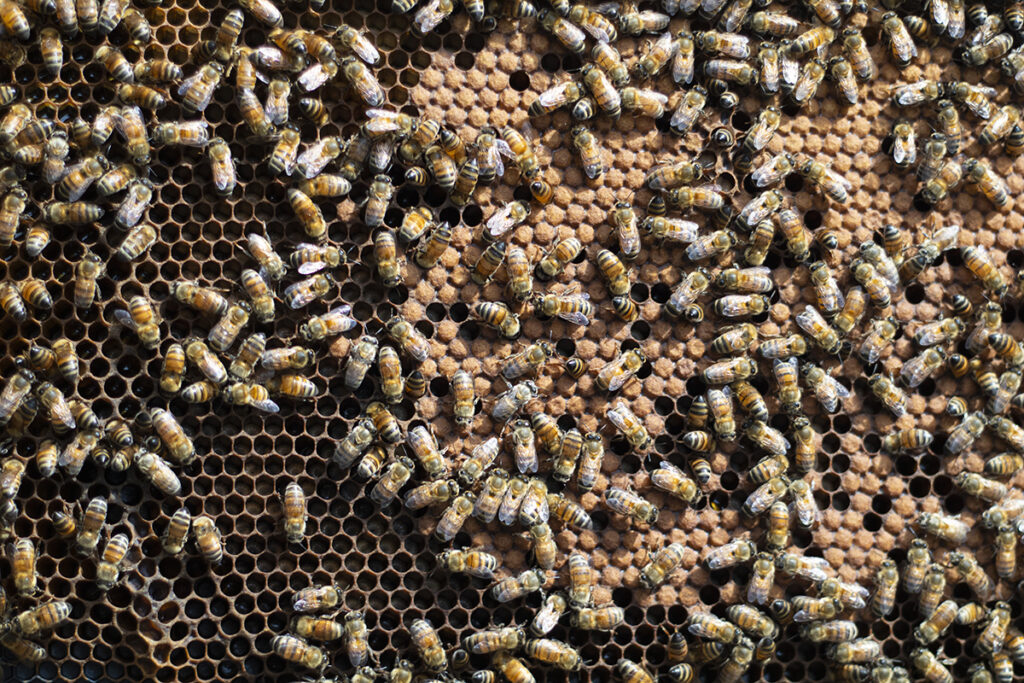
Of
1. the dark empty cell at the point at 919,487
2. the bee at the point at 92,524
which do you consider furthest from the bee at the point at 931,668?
the bee at the point at 92,524

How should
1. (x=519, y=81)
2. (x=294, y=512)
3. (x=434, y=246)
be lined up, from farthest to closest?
(x=519, y=81) < (x=434, y=246) < (x=294, y=512)

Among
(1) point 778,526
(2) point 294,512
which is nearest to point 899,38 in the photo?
(1) point 778,526

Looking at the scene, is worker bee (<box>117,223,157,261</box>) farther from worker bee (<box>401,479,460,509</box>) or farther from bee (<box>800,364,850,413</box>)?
bee (<box>800,364,850,413</box>)

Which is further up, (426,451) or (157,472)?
(426,451)

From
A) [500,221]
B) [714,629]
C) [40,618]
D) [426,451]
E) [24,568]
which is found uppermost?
[500,221]

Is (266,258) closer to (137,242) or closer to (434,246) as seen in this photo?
(137,242)

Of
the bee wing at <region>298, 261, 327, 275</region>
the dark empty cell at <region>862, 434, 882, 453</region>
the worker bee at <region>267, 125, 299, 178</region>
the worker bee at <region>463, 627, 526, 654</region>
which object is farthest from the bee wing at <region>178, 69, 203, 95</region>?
the dark empty cell at <region>862, 434, 882, 453</region>

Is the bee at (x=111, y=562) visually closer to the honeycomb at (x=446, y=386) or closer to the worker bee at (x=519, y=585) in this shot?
the honeycomb at (x=446, y=386)

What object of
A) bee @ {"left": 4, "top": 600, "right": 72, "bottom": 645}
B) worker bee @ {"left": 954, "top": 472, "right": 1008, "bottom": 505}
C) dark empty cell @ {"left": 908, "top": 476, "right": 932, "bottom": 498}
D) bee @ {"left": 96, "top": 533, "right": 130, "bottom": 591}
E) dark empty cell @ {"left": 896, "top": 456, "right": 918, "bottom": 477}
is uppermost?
worker bee @ {"left": 954, "top": 472, "right": 1008, "bottom": 505}
